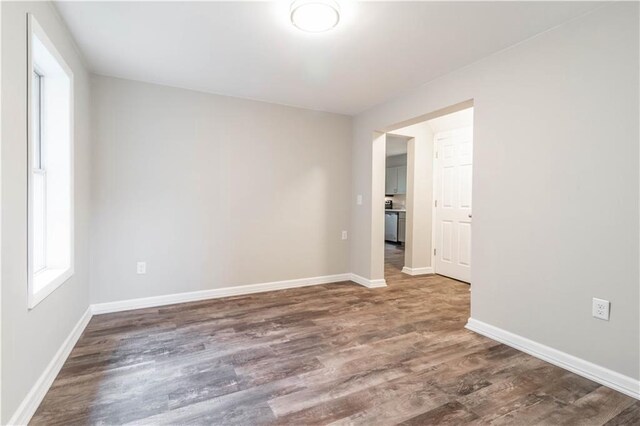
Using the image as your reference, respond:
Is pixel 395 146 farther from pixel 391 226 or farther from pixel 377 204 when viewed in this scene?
pixel 377 204

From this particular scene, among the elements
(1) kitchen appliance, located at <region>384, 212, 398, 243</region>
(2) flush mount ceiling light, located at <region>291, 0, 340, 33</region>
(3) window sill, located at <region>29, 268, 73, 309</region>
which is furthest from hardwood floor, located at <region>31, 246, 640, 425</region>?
(1) kitchen appliance, located at <region>384, 212, 398, 243</region>

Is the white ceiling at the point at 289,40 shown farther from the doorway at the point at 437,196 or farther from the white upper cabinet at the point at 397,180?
the white upper cabinet at the point at 397,180

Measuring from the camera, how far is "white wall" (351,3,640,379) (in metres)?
1.81

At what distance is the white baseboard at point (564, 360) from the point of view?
1.79 metres

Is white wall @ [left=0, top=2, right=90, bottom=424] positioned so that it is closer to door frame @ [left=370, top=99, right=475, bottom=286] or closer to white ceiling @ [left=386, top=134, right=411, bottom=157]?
door frame @ [left=370, top=99, right=475, bottom=286]

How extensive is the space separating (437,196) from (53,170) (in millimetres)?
4632

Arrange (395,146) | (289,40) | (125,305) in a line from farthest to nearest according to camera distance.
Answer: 1. (395,146)
2. (125,305)
3. (289,40)

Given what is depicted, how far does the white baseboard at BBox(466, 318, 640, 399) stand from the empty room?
0.01 metres

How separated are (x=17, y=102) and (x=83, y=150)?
1326 millimetres

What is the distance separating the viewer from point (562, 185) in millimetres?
2094

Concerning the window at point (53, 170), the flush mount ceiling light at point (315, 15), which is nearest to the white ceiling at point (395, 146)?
the flush mount ceiling light at point (315, 15)

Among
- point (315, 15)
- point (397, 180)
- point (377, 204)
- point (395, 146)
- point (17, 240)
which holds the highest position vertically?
point (395, 146)

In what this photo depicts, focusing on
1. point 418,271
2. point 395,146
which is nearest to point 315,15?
point 418,271

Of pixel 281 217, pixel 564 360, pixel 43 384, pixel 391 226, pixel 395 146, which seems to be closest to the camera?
pixel 43 384
